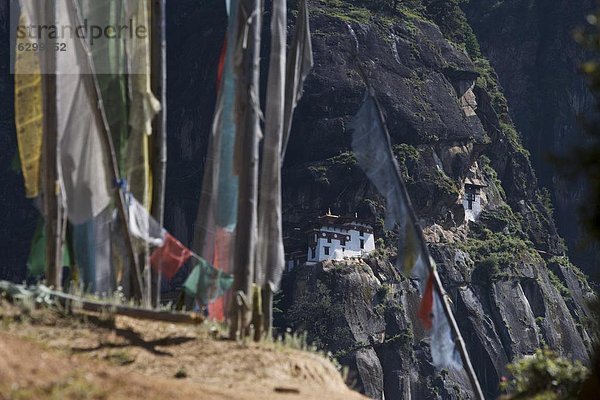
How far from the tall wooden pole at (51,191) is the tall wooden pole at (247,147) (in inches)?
107

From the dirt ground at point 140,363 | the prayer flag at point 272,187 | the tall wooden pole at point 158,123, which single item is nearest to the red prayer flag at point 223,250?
the prayer flag at point 272,187

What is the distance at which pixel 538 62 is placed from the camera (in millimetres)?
191625

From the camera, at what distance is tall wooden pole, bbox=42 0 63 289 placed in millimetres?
24000

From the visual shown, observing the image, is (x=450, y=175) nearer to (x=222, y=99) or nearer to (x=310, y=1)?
(x=310, y=1)

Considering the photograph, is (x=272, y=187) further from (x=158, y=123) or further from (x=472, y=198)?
(x=472, y=198)

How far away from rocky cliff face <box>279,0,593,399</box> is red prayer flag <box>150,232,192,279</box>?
9197 cm

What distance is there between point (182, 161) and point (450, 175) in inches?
977

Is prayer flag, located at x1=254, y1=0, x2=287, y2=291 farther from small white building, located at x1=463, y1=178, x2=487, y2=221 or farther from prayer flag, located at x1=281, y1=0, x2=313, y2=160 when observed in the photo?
small white building, located at x1=463, y1=178, x2=487, y2=221

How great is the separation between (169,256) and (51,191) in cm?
297

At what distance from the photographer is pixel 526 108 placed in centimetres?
18962

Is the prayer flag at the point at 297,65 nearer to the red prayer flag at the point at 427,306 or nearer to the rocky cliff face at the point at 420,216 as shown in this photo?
the red prayer flag at the point at 427,306

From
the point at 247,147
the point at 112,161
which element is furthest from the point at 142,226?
the point at 247,147

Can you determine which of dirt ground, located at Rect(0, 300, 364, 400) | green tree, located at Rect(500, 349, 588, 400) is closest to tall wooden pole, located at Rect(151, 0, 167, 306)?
dirt ground, located at Rect(0, 300, 364, 400)

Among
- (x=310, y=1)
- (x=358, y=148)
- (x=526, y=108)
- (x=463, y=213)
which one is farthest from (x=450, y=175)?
(x=358, y=148)
